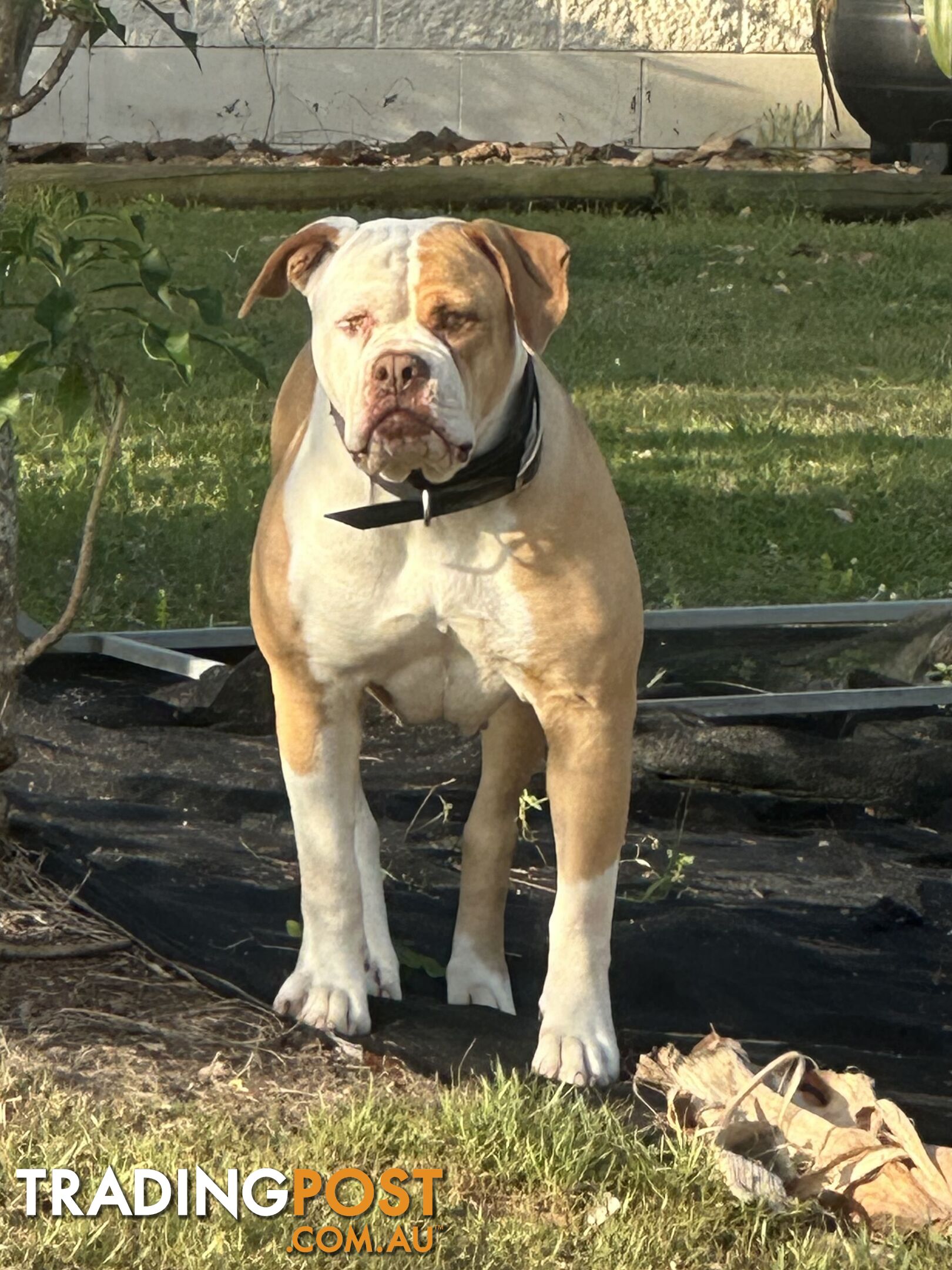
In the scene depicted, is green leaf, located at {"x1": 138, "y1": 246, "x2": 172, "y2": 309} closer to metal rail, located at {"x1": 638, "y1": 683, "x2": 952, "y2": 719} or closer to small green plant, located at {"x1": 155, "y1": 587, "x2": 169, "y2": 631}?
metal rail, located at {"x1": 638, "y1": 683, "x2": 952, "y2": 719}

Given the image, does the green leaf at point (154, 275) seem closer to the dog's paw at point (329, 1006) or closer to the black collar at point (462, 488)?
the black collar at point (462, 488)

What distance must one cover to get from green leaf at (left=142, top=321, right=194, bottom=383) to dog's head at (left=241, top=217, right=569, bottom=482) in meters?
0.12

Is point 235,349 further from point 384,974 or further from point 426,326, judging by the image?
point 384,974

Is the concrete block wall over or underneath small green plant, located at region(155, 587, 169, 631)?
over

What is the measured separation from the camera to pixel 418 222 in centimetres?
317

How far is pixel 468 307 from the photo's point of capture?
3062 mm

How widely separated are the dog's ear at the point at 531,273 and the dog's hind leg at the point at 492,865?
0.78 m

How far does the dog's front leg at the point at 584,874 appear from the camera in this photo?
3250mm

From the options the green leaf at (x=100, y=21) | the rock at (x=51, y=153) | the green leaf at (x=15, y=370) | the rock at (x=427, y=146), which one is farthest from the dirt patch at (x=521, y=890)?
the rock at (x=427, y=146)

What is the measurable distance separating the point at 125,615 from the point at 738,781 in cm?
229

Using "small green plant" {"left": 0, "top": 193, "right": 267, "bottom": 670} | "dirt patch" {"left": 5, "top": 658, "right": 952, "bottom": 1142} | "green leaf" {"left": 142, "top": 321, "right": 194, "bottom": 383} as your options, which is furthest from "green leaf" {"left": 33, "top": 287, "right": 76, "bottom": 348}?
"dirt patch" {"left": 5, "top": 658, "right": 952, "bottom": 1142}

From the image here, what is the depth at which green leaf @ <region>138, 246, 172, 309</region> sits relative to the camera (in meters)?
3.29

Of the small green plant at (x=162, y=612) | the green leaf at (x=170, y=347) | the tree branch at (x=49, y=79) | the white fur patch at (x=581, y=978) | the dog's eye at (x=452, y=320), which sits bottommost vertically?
the small green plant at (x=162, y=612)

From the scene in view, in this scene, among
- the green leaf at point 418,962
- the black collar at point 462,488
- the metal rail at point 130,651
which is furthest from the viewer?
the metal rail at point 130,651
